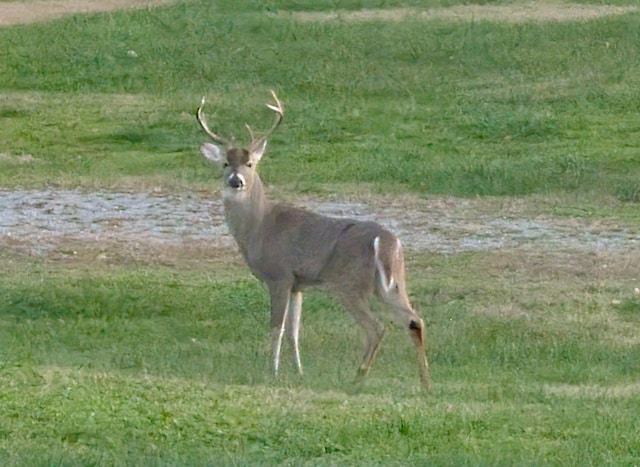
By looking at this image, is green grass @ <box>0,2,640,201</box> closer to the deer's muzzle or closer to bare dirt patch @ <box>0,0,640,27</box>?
bare dirt patch @ <box>0,0,640,27</box>

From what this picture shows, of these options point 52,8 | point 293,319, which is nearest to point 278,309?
point 293,319

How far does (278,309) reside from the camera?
39.3 feet

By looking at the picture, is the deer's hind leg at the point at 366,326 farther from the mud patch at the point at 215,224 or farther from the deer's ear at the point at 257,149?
the mud patch at the point at 215,224

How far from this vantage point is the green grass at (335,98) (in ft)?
65.2

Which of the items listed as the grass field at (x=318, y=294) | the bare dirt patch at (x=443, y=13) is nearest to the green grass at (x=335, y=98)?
the grass field at (x=318, y=294)

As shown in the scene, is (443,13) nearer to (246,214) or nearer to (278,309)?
(246,214)

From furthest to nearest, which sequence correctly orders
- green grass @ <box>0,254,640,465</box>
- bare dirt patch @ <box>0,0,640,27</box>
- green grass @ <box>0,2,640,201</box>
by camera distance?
1. bare dirt patch @ <box>0,0,640,27</box>
2. green grass @ <box>0,2,640,201</box>
3. green grass @ <box>0,254,640,465</box>

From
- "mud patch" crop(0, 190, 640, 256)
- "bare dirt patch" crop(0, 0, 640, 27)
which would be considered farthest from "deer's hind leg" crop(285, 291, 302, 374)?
"bare dirt patch" crop(0, 0, 640, 27)

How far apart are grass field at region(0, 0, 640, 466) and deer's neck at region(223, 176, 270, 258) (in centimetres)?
82

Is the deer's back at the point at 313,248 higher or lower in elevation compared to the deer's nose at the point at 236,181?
lower

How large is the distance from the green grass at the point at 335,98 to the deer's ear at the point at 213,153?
628cm

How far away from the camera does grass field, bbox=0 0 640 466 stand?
28.6 ft

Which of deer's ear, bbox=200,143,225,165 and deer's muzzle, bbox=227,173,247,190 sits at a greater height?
deer's ear, bbox=200,143,225,165

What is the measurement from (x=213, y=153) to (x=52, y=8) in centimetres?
1872
